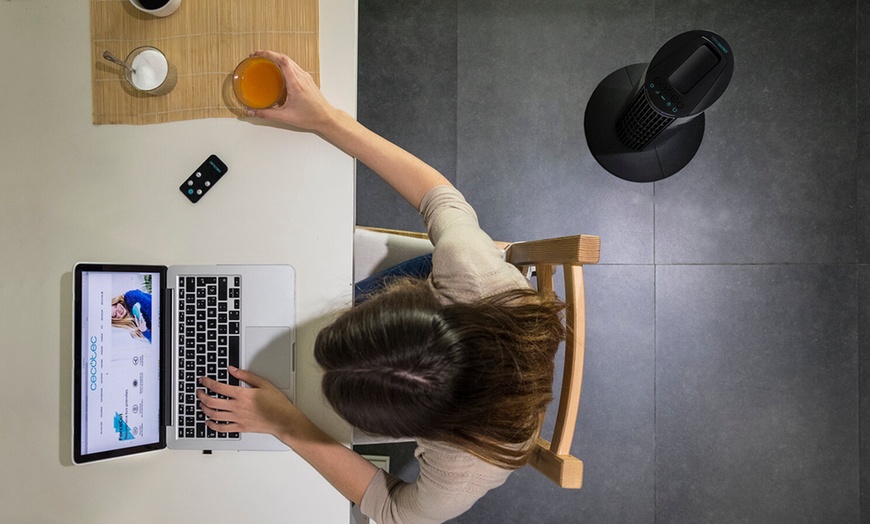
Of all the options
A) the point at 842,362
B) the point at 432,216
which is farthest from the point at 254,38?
the point at 842,362

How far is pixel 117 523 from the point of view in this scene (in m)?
0.98

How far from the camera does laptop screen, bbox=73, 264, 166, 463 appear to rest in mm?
876

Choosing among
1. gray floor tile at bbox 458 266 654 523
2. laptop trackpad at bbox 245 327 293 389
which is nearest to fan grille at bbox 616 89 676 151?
gray floor tile at bbox 458 266 654 523

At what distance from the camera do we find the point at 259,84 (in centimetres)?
97

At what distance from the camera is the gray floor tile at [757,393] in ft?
5.21

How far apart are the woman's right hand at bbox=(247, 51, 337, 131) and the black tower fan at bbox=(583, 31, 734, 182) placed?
733mm

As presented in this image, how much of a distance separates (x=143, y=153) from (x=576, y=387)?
0.91m

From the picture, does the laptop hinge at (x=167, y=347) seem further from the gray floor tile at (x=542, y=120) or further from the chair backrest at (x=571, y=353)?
the gray floor tile at (x=542, y=120)

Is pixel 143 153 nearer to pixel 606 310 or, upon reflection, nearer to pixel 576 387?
pixel 576 387

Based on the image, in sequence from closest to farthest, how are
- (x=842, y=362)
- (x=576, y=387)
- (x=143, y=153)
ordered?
(x=576, y=387), (x=143, y=153), (x=842, y=362)

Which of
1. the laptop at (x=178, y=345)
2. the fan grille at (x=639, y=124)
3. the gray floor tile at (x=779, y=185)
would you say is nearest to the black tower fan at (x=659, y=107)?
the fan grille at (x=639, y=124)

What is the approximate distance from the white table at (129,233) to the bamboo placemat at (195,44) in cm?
2

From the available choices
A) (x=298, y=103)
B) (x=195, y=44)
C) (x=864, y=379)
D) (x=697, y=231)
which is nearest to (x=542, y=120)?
(x=697, y=231)

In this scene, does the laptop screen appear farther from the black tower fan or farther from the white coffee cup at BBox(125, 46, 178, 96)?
the black tower fan
